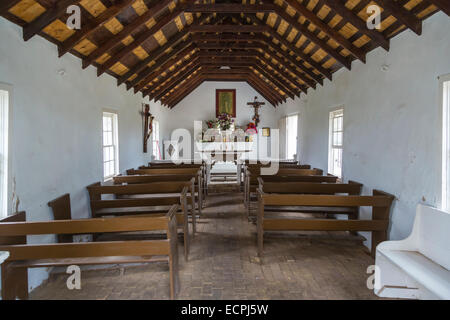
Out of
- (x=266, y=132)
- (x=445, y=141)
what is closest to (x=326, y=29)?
(x=445, y=141)

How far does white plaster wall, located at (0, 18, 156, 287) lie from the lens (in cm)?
288

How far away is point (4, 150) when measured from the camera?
2.74 m

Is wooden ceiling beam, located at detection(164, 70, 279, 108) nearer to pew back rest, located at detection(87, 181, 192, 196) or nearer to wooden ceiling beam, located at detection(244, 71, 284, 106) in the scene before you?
wooden ceiling beam, located at detection(244, 71, 284, 106)

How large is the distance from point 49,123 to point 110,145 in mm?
2245

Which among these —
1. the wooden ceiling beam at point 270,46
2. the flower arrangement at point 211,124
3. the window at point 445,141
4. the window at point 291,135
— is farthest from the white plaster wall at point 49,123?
the window at point 291,135

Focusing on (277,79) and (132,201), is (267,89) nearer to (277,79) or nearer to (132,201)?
(277,79)

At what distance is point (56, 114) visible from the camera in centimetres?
365

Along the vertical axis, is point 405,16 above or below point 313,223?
above

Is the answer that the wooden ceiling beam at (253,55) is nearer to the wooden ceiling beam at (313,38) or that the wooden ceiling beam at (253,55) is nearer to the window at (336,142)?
the window at (336,142)

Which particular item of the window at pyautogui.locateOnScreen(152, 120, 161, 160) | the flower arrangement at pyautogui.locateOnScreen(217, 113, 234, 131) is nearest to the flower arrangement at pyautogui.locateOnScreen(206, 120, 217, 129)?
the flower arrangement at pyautogui.locateOnScreen(217, 113, 234, 131)

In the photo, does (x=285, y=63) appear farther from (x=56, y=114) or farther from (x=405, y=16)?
(x=56, y=114)

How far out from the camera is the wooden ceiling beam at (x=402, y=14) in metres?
3.18

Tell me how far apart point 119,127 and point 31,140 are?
293 cm
